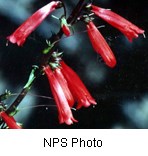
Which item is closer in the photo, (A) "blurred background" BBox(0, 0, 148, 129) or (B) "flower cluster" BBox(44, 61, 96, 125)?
(B) "flower cluster" BBox(44, 61, 96, 125)

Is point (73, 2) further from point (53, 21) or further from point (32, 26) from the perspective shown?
point (32, 26)

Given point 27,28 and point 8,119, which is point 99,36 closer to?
point 27,28

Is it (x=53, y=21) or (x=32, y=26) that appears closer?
(x=32, y=26)

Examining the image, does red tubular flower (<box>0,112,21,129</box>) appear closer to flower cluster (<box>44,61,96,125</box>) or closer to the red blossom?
flower cluster (<box>44,61,96,125</box>)

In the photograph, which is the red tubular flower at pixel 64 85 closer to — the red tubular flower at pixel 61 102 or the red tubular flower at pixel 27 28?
the red tubular flower at pixel 61 102

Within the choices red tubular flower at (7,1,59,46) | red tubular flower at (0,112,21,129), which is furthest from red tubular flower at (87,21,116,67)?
red tubular flower at (0,112,21,129)

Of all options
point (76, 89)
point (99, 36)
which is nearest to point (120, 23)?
point (99, 36)

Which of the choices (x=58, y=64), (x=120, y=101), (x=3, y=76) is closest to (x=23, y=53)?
(x=3, y=76)

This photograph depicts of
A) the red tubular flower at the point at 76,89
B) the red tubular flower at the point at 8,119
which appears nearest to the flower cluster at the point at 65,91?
the red tubular flower at the point at 76,89
